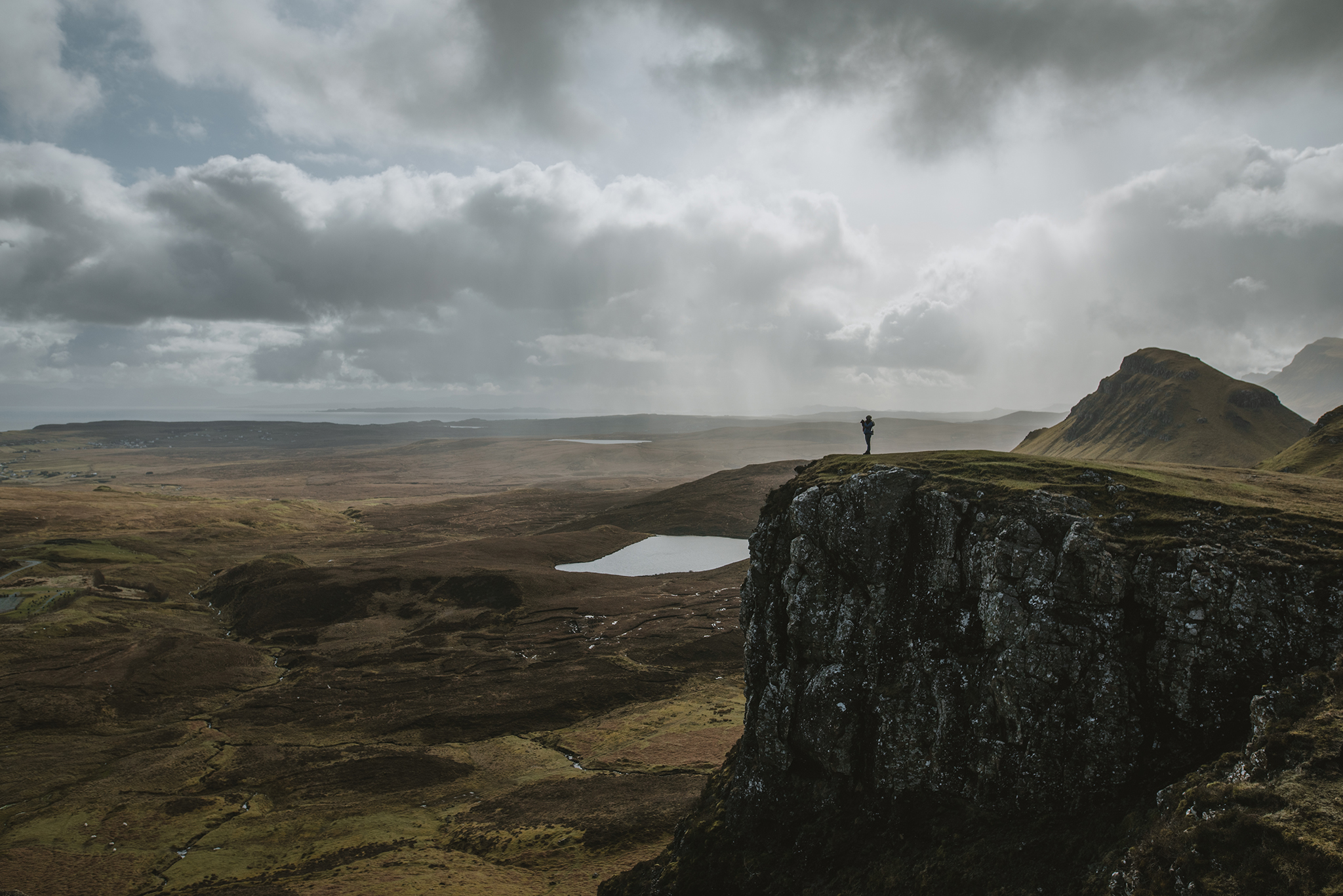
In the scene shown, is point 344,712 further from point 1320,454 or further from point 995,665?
point 1320,454

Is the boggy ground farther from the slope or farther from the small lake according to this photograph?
the slope

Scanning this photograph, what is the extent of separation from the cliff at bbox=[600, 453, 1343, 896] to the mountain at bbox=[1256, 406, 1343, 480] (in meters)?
36.3

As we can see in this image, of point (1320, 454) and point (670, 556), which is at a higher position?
point (1320, 454)

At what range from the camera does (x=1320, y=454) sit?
62406 millimetres

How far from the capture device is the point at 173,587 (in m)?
115

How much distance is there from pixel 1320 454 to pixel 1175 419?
287 feet

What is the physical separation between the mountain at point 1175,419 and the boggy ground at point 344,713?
8835 cm

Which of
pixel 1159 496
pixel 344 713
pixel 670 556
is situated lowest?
pixel 344 713

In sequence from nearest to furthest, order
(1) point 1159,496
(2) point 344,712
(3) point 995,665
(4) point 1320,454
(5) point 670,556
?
(3) point 995,665
(1) point 1159,496
(4) point 1320,454
(2) point 344,712
(5) point 670,556

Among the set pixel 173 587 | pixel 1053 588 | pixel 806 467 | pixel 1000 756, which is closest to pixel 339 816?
pixel 806 467

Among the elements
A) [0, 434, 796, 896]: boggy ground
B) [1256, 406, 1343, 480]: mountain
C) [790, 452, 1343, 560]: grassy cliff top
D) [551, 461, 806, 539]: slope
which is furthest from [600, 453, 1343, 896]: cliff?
[551, 461, 806, 539]: slope

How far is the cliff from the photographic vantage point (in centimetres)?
2122

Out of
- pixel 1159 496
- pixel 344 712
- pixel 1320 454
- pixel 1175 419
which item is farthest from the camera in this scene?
pixel 1175 419

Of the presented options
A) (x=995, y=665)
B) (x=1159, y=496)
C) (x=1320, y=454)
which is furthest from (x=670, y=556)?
(x=1159, y=496)
